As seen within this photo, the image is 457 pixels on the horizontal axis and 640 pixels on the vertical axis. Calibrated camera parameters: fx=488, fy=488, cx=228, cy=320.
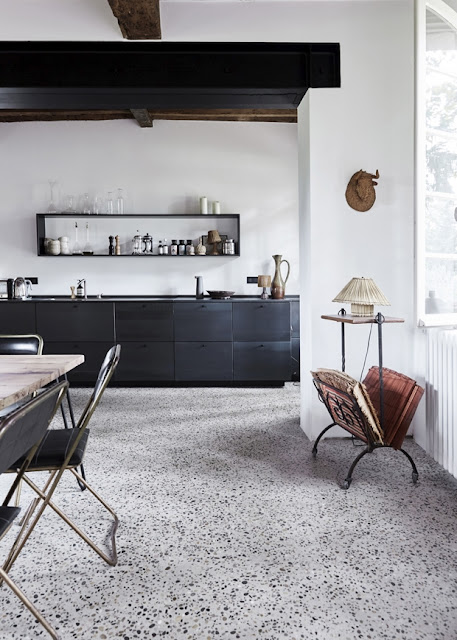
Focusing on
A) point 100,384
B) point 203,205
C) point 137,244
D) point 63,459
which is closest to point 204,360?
point 137,244

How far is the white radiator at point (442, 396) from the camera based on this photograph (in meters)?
2.73

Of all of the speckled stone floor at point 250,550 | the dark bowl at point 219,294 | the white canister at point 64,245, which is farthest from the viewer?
the white canister at point 64,245

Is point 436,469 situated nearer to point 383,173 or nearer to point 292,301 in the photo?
point 383,173

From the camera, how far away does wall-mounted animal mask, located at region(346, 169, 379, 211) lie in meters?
3.45

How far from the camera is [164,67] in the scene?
353cm

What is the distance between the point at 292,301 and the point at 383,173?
2.28 metres

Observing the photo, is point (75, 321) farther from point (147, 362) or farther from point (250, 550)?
point (250, 550)

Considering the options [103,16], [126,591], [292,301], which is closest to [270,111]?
[292,301]

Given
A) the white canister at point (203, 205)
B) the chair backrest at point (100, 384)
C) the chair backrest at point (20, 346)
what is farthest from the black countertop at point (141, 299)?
the chair backrest at point (100, 384)

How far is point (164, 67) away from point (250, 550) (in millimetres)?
3211

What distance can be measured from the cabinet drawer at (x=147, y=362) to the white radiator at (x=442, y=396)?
308 cm

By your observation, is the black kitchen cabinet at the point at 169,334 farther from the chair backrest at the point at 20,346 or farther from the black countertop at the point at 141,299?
the chair backrest at the point at 20,346

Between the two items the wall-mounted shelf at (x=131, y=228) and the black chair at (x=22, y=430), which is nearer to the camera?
the black chair at (x=22, y=430)

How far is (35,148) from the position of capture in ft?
19.9
